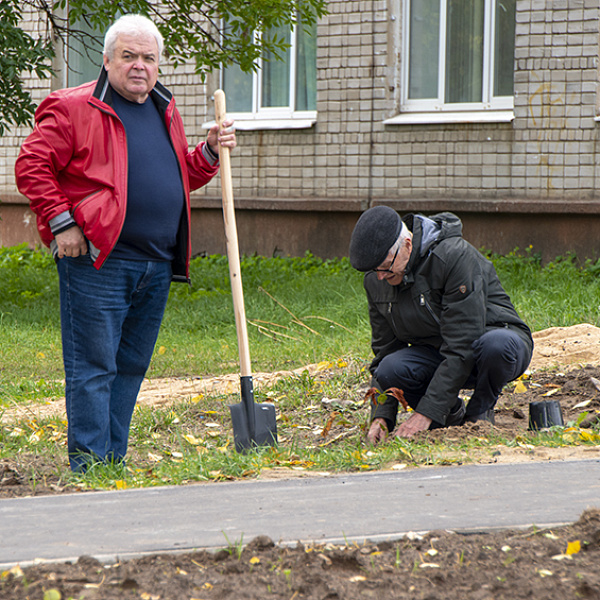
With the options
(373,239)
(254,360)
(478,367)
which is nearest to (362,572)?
(373,239)

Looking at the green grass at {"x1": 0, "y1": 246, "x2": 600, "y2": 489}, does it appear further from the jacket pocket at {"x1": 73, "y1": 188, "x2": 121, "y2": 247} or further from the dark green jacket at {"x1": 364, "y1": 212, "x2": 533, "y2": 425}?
the jacket pocket at {"x1": 73, "y1": 188, "x2": 121, "y2": 247}

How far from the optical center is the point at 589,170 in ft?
34.2

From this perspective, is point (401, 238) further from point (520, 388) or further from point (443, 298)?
point (520, 388)

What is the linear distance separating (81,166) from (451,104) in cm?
873

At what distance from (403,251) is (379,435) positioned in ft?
3.09

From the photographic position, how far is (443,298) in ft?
13.4

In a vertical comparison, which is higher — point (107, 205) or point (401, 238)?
point (107, 205)

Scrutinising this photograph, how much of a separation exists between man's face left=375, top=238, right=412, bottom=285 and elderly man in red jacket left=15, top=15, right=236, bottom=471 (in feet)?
2.98

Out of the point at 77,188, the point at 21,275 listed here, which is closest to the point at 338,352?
the point at 77,188

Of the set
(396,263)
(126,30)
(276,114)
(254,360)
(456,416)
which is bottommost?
(254,360)

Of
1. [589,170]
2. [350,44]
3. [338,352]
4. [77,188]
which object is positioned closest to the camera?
[77,188]

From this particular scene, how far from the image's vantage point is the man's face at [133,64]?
3.57 m

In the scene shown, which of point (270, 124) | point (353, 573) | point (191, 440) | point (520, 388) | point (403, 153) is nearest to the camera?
point (353, 573)

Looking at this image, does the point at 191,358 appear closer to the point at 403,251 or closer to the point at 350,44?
the point at 403,251
